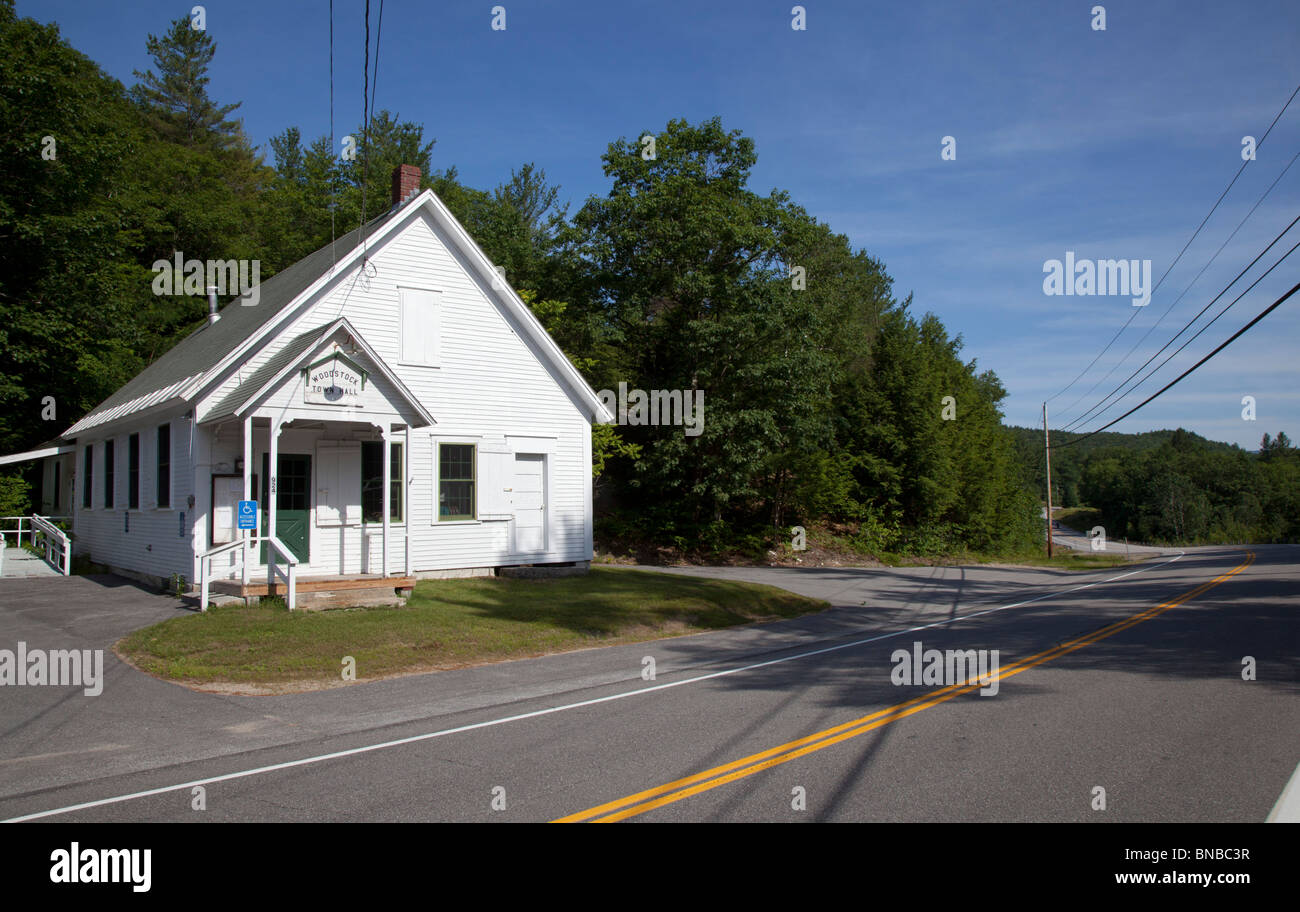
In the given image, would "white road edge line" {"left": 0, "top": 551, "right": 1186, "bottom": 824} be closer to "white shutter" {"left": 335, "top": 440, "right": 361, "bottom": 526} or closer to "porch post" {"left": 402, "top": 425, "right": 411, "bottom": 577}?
"porch post" {"left": 402, "top": 425, "right": 411, "bottom": 577}

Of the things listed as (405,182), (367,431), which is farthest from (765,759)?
(405,182)

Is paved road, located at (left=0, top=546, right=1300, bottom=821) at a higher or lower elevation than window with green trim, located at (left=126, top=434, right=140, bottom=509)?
lower

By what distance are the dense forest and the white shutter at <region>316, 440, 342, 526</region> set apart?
13.3m

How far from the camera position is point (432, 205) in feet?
60.8

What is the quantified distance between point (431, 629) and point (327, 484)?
5.46m

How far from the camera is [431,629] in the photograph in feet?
42.8

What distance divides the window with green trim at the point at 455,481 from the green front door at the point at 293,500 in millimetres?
Result: 2779

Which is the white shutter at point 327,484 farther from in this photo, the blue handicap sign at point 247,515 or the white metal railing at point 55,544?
the white metal railing at point 55,544

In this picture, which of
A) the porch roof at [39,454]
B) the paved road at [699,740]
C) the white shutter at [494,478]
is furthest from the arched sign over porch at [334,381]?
the porch roof at [39,454]

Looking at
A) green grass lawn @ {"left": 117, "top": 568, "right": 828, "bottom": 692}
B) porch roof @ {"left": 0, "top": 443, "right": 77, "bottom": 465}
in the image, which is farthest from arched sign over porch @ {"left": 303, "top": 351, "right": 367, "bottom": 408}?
Result: porch roof @ {"left": 0, "top": 443, "right": 77, "bottom": 465}

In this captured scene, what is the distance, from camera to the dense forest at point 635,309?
95.1 feet

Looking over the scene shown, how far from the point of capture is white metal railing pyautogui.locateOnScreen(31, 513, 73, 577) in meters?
21.3

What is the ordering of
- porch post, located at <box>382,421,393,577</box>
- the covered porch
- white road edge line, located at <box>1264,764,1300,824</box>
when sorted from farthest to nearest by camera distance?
porch post, located at <box>382,421,393,577</box> → the covered porch → white road edge line, located at <box>1264,764,1300,824</box>
